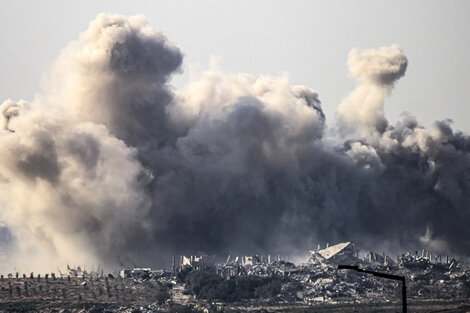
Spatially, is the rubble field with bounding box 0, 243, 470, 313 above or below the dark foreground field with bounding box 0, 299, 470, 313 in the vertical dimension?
above

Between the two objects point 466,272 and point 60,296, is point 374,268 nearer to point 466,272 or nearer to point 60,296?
point 466,272

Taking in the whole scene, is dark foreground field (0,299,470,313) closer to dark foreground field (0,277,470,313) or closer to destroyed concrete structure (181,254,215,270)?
dark foreground field (0,277,470,313)

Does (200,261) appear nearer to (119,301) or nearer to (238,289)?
(238,289)

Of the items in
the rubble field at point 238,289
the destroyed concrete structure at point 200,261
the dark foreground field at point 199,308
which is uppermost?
the destroyed concrete structure at point 200,261

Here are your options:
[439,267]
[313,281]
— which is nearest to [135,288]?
[313,281]

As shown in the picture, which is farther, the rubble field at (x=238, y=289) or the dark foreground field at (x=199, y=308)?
the rubble field at (x=238, y=289)

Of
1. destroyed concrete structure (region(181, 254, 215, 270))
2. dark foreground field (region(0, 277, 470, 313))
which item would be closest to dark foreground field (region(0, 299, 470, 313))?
dark foreground field (region(0, 277, 470, 313))

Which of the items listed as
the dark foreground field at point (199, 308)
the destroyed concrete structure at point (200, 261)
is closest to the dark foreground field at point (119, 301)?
the dark foreground field at point (199, 308)

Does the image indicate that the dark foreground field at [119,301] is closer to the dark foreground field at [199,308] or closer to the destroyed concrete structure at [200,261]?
the dark foreground field at [199,308]

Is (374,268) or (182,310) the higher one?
(374,268)

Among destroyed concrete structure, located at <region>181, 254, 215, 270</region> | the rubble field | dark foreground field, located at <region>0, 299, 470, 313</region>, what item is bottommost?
dark foreground field, located at <region>0, 299, 470, 313</region>

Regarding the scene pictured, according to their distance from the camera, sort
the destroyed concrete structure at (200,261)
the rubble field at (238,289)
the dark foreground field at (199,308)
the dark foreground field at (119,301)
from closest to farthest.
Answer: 1. the dark foreground field at (199,308)
2. the dark foreground field at (119,301)
3. the rubble field at (238,289)
4. the destroyed concrete structure at (200,261)
